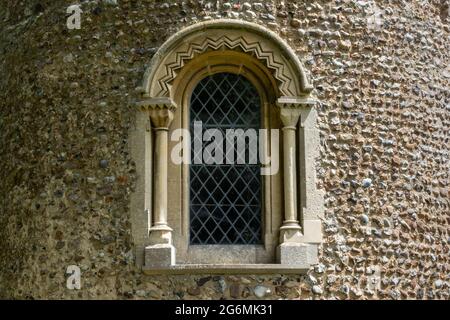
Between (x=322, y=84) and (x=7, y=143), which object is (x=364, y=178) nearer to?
(x=322, y=84)

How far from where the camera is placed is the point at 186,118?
31.9ft

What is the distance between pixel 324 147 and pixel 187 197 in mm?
1576

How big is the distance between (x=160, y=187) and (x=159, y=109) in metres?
0.84

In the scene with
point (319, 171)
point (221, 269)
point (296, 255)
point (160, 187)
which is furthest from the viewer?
point (319, 171)

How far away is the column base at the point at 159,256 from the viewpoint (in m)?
9.17

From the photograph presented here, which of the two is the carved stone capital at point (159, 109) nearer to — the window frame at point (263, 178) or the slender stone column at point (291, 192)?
the window frame at point (263, 178)

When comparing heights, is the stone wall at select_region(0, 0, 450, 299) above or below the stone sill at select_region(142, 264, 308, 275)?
above

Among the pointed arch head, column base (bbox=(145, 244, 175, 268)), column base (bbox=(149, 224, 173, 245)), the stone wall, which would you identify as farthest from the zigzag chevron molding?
column base (bbox=(145, 244, 175, 268))

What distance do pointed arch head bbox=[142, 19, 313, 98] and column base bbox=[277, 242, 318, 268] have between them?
1639mm

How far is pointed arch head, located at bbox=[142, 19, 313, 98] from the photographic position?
9562mm

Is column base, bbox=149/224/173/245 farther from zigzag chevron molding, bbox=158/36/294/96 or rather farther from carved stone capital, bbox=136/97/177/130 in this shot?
zigzag chevron molding, bbox=158/36/294/96

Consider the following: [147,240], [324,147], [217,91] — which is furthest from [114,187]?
[324,147]

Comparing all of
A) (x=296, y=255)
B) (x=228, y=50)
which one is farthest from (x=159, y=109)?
(x=296, y=255)

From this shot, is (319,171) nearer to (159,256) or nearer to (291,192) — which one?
(291,192)
